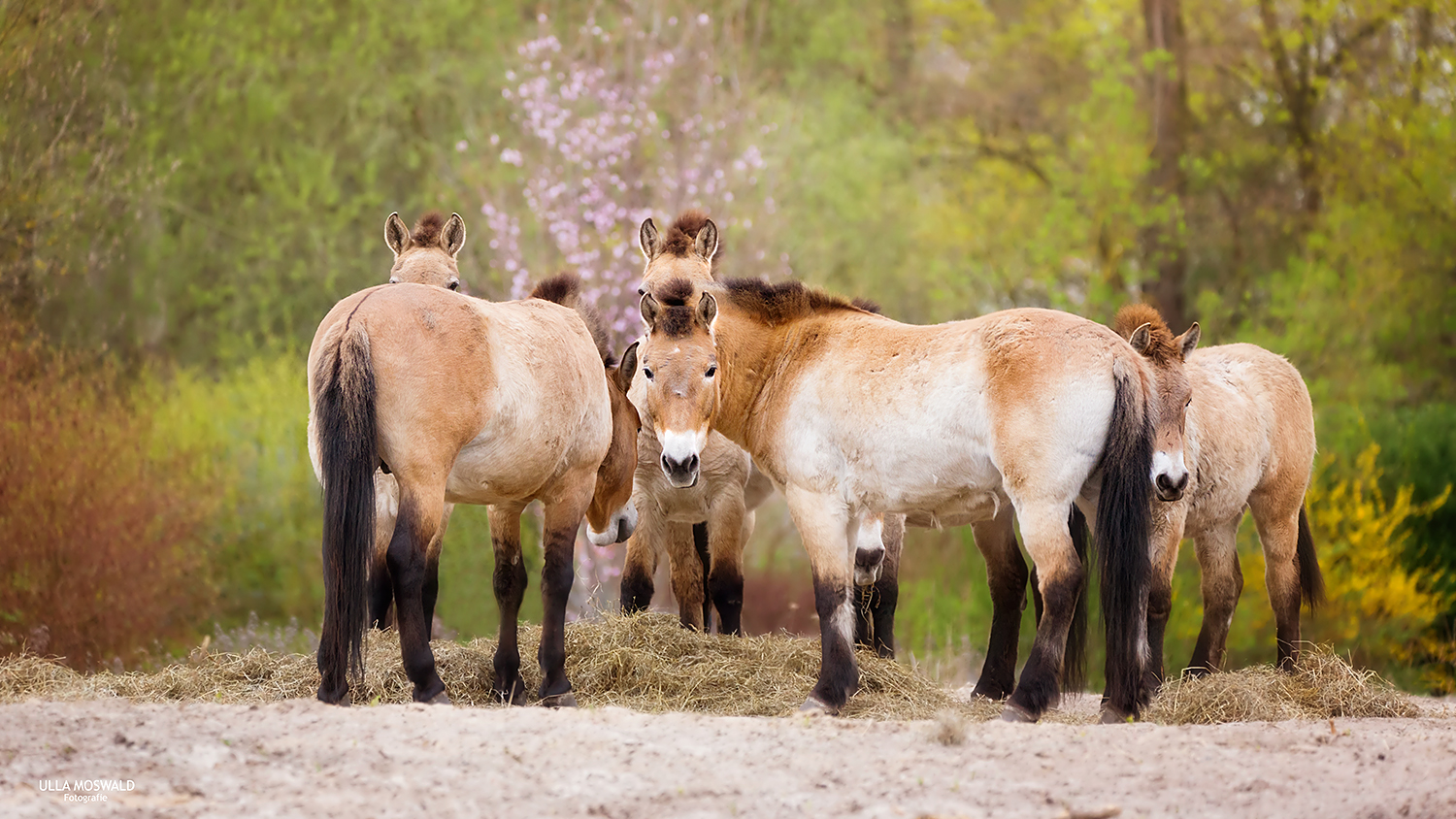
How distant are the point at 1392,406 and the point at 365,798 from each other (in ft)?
42.0

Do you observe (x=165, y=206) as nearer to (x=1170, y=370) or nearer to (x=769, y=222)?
(x=769, y=222)

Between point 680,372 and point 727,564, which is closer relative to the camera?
point 680,372

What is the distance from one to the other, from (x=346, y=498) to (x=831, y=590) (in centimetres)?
216

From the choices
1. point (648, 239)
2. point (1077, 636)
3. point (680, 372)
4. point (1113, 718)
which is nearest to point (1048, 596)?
point (1113, 718)

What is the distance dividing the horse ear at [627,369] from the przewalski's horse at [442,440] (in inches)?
18.1

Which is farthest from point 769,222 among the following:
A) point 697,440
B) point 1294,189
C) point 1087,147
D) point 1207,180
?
point 697,440

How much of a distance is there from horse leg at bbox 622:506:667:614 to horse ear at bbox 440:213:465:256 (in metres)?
1.81

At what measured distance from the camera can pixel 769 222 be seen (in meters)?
13.9

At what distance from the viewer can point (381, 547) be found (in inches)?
250

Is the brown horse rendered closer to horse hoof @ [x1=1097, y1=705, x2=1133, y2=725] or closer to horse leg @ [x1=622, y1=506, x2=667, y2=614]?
horse leg @ [x1=622, y1=506, x2=667, y2=614]

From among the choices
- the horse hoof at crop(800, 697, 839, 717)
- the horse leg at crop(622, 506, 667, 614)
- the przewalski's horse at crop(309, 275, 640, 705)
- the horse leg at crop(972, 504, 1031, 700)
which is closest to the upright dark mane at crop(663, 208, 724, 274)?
the horse leg at crop(622, 506, 667, 614)

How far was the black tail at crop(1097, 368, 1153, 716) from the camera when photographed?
528 centimetres

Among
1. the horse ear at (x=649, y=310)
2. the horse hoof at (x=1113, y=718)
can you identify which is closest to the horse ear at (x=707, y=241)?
the horse ear at (x=649, y=310)

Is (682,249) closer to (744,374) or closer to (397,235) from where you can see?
(397,235)
